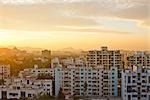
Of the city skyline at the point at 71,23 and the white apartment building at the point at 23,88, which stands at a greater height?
the city skyline at the point at 71,23

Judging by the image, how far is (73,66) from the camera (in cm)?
601

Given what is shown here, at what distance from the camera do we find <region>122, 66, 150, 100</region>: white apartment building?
4.01m

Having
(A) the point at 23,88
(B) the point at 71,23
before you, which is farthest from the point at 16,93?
(B) the point at 71,23

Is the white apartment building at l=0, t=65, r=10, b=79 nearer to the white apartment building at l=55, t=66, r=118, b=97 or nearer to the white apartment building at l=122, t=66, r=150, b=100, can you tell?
the white apartment building at l=55, t=66, r=118, b=97

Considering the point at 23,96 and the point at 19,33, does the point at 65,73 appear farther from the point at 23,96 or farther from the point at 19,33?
the point at 19,33

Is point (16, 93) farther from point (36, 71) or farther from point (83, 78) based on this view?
point (83, 78)

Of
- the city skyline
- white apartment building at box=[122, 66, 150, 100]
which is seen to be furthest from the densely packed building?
the city skyline

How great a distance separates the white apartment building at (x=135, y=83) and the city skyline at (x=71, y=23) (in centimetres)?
88

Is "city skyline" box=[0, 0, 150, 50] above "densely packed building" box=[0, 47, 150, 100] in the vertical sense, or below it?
above

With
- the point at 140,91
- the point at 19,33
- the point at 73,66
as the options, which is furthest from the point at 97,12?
the point at 73,66

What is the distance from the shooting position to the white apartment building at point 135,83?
158 inches

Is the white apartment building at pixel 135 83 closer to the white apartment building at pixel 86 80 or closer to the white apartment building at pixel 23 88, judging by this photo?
the white apartment building at pixel 86 80

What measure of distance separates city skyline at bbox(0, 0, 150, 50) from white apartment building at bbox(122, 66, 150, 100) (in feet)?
2.89

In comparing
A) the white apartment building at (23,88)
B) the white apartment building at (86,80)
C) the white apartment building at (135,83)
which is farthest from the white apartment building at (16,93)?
the white apartment building at (86,80)
